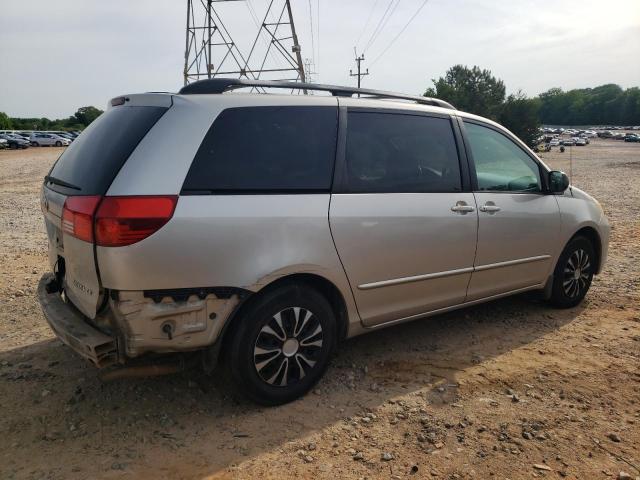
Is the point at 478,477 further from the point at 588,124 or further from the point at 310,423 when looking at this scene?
the point at 588,124

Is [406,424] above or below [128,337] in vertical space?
below

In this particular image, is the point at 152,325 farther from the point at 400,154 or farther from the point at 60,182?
the point at 400,154

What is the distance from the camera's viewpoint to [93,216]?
2.60 metres

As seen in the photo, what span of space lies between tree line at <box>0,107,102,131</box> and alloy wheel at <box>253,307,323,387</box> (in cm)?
8811

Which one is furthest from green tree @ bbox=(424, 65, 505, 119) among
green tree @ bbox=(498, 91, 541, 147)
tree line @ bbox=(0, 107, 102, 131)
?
tree line @ bbox=(0, 107, 102, 131)

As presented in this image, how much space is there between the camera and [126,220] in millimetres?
2557

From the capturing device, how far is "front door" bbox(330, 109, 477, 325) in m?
3.29

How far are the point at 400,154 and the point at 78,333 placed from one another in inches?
91.2

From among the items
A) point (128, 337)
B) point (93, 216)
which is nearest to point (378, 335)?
point (128, 337)

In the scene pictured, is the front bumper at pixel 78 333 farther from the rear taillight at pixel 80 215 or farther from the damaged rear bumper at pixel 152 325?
the rear taillight at pixel 80 215

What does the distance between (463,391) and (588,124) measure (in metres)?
168

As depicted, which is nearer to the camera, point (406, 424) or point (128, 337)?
point (128, 337)

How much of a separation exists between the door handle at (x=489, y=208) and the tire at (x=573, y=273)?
3.82 ft

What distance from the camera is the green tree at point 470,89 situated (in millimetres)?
64938
